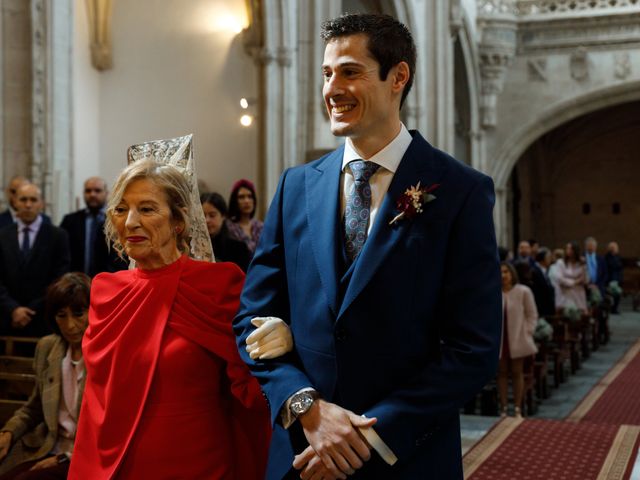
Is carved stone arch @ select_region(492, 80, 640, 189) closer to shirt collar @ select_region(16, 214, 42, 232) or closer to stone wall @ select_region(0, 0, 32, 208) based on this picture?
stone wall @ select_region(0, 0, 32, 208)

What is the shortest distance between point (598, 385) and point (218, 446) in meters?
8.80

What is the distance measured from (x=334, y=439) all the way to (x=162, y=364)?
61 centimetres

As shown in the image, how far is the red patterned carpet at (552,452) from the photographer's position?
4.48m

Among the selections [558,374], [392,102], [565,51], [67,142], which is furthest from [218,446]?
[565,51]

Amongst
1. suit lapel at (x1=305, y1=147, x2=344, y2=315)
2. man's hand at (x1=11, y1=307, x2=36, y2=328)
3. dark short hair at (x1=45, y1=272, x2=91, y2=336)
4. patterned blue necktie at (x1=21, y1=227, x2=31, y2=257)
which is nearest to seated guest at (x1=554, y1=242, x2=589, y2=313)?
patterned blue necktie at (x1=21, y1=227, x2=31, y2=257)

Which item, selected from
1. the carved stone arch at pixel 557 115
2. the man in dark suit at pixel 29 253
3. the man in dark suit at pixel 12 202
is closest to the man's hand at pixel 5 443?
the man in dark suit at pixel 29 253

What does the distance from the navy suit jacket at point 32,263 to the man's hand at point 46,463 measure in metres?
2.82

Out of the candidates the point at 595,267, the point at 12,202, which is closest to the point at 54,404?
the point at 12,202

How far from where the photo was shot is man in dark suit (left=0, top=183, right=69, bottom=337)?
5910mm

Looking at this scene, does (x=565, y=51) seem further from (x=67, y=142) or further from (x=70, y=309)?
(x=70, y=309)

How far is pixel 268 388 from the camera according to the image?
6.86 ft

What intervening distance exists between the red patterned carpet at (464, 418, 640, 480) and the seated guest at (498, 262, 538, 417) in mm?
2058

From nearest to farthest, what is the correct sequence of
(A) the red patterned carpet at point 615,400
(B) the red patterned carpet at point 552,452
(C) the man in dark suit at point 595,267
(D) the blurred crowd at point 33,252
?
(B) the red patterned carpet at point 552,452 → (D) the blurred crowd at point 33,252 → (A) the red patterned carpet at point 615,400 → (C) the man in dark suit at point 595,267

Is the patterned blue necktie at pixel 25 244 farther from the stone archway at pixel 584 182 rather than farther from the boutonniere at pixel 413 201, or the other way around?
the stone archway at pixel 584 182
